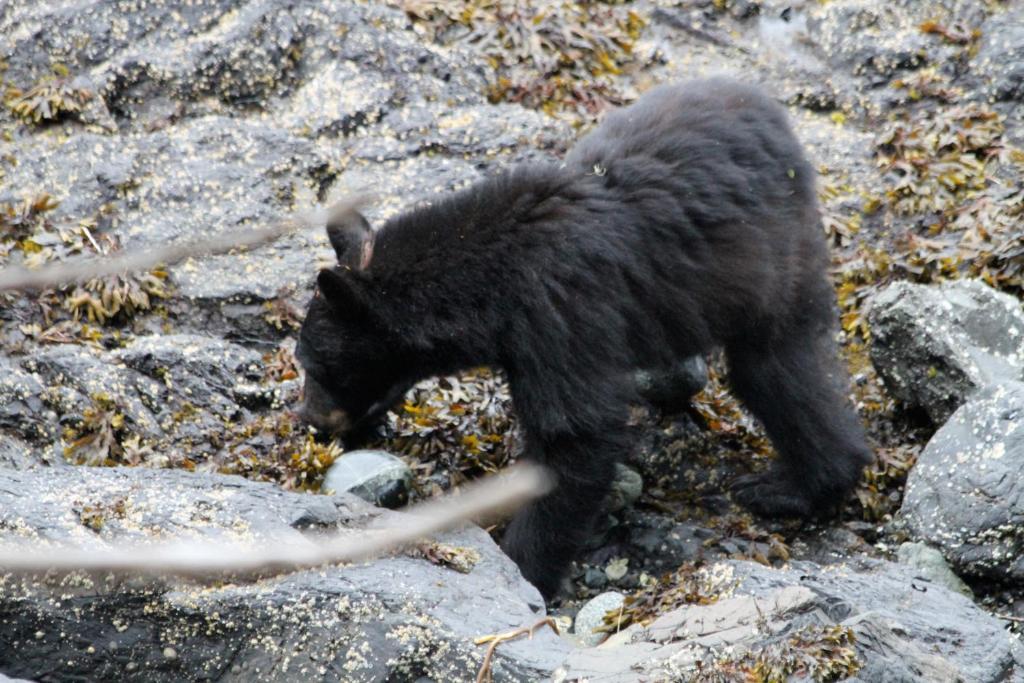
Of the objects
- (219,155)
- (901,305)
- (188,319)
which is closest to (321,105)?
(219,155)

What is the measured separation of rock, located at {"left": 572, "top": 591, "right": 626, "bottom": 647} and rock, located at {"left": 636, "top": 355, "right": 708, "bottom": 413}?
1.66 meters

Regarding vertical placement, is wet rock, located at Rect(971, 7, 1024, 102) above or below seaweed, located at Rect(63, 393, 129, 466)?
above

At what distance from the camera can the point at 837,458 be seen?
6238 mm

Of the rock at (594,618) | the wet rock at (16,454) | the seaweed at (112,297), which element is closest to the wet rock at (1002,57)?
the rock at (594,618)

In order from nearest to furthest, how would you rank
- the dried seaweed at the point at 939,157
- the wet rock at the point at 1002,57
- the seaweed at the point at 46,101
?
the seaweed at the point at 46,101
the dried seaweed at the point at 939,157
the wet rock at the point at 1002,57

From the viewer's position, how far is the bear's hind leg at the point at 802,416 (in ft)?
20.4

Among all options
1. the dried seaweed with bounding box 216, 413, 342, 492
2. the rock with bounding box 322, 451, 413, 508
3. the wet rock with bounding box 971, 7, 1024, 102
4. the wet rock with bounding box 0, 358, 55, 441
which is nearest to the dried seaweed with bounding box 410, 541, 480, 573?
the rock with bounding box 322, 451, 413, 508

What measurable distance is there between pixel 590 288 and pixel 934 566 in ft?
6.86

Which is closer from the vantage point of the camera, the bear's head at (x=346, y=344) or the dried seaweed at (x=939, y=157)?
the bear's head at (x=346, y=344)

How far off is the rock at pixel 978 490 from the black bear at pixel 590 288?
54 cm

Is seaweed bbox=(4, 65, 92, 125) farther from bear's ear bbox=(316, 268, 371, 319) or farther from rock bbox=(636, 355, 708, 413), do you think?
rock bbox=(636, 355, 708, 413)

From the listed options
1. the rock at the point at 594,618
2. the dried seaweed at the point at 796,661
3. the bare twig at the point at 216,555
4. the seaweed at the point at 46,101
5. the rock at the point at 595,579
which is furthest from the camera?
the seaweed at the point at 46,101

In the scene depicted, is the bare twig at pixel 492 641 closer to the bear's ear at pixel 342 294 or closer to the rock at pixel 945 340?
the bear's ear at pixel 342 294

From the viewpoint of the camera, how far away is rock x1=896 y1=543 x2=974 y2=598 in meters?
5.62
